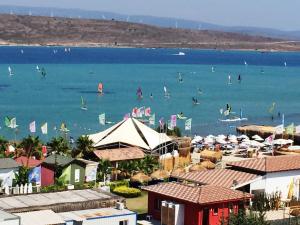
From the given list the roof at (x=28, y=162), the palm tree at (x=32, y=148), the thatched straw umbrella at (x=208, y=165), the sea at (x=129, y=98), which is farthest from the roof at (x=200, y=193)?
the sea at (x=129, y=98)

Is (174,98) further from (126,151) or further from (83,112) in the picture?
(126,151)

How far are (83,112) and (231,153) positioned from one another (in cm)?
3793

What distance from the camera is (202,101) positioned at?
112125 mm

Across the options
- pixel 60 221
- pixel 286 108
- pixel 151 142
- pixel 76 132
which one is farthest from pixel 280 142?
pixel 286 108

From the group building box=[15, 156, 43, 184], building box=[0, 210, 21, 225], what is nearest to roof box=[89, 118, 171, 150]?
building box=[15, 156, 43, 184]

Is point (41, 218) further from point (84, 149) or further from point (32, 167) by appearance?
point (84, 149)

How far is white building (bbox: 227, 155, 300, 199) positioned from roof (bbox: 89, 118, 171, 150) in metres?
14.1

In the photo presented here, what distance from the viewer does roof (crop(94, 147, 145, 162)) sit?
46.7 metres

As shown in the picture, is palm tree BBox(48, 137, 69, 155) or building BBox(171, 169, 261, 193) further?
palm tree BBox(48, 137, 69, 155)

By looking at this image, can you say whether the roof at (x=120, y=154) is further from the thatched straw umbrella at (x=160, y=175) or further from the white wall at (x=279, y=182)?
the white wall at (x=279, y=182)

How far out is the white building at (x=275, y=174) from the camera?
36.5 m

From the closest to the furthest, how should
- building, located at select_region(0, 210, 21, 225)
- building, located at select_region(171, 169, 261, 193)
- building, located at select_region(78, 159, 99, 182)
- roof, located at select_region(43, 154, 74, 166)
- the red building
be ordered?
building, located at select_region(0, 210, 21, 225) < the red building < building, located at select_region(171, 169, 261, 193) < roof, located at select_region(43, 154, 74, 166) < building, located at select_region(78, 159, 99, 182)

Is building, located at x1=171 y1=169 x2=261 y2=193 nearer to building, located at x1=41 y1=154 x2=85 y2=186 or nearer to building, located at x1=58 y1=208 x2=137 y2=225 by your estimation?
building, located at x1=41 y1=154 x2=85 y2=186

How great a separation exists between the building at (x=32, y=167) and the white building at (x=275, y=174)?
32.9 ft
